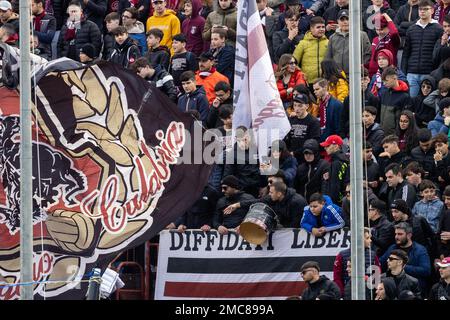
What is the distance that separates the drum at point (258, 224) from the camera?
21.0m

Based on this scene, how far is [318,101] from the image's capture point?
957 inches

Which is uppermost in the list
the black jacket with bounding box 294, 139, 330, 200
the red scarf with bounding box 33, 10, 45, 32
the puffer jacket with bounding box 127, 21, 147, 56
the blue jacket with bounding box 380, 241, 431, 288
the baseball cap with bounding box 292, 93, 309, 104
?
the red scarf with bounding box 33, 10, 45, 32

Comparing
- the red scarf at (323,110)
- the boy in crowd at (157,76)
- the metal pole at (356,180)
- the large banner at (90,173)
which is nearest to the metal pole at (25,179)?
the large banner at (90,173)

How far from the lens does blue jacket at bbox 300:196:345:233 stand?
21.0 meters

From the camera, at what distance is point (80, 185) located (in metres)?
21.1

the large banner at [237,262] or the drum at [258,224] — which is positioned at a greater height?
the drum at [258,224]

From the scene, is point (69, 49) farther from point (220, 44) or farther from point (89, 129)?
point (89, 129)

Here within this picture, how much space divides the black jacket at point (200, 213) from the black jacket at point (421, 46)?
4.06m

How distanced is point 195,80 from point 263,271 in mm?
4215

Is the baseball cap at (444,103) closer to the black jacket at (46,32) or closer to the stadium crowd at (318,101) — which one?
the stadium crowd at (318,101)

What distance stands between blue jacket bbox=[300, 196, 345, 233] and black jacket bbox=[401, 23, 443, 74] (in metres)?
4.27

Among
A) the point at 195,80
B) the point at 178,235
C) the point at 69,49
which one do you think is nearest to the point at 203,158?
the point at 178,235

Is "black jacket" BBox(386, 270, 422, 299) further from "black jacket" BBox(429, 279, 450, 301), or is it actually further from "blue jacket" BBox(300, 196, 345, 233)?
"blue jacket" BBox(300, 196, 345, 233)

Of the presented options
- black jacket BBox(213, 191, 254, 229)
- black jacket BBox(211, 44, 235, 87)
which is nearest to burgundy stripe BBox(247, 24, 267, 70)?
black jacket BBox(213, 191, 254, 229)
